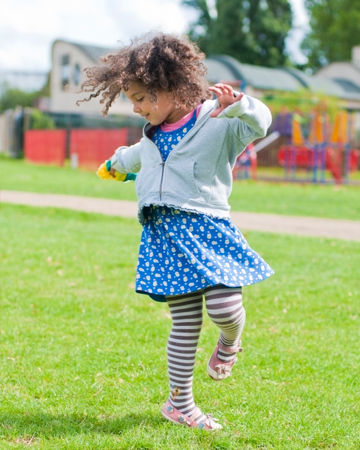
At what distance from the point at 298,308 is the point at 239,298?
213 cm

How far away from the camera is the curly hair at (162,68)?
8.82 ft

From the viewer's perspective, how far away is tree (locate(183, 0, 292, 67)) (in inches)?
1775

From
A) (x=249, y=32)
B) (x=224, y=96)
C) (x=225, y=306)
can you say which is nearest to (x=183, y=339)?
(x=225, y=306)

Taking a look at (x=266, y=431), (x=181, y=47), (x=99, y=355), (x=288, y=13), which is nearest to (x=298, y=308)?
(x=99, y=355)

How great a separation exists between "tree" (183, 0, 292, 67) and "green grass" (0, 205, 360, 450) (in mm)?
41013

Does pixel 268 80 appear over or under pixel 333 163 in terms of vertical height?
over

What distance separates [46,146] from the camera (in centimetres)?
2855

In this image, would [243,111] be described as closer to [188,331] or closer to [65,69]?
[188,331]

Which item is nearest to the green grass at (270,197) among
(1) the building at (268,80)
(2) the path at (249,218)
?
(2) the path at (249,218)

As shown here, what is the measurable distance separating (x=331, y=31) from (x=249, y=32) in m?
8.81

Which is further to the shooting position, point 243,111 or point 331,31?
point 331,31

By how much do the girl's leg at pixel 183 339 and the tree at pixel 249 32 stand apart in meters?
43.9

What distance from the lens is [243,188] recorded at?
14602 mm

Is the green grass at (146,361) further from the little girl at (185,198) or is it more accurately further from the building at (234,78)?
the building at (234,78)
